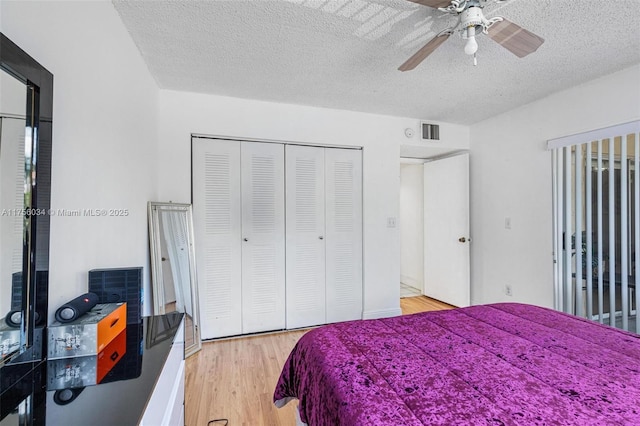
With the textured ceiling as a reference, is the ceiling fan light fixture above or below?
below

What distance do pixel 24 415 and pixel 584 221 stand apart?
142 inches

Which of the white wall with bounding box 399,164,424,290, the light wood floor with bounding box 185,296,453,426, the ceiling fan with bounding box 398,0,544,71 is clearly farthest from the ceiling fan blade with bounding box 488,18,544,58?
the white wall with bounding box 399,164,424,290

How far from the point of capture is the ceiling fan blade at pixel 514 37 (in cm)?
143

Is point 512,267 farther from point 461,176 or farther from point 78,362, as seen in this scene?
point 78,362

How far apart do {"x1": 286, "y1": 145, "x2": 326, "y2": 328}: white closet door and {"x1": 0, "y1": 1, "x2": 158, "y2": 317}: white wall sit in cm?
140

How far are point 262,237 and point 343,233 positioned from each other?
35.0 inches

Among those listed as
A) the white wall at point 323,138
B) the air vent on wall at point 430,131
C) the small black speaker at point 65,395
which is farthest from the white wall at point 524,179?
the small black speaker at point 65,395

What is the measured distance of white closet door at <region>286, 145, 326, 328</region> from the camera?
9.92ft

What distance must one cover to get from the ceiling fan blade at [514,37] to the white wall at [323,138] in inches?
69.3

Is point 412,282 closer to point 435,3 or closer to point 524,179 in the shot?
point 524,179

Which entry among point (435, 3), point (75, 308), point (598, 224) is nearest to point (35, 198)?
point (75, 308)

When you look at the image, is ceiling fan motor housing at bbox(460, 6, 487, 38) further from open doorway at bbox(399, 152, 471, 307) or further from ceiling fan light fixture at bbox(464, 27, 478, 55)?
open doorway at bbox(399, 152, 471, 307)

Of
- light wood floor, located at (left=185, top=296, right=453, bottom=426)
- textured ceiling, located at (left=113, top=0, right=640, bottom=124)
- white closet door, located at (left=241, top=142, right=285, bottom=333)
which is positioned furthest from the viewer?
white closet door, located at (left=241, top=142, right=285, bottom=333)

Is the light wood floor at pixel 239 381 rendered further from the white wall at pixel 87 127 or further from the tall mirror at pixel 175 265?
the white wall at pixel 87 127
